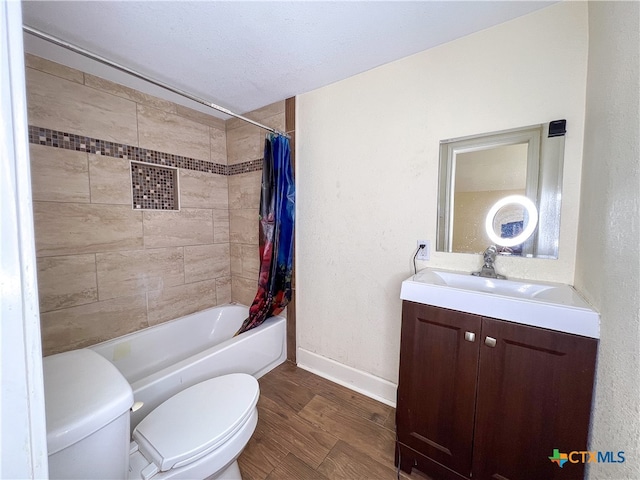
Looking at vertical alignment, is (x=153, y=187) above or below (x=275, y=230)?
above

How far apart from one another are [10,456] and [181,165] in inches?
81.9

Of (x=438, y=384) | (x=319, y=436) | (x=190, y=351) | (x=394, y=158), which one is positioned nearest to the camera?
(x=438, y=384)

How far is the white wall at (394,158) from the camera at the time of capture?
1.11 meters

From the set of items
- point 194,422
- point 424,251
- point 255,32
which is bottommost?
point 194,422

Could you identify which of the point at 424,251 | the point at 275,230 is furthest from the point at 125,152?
the point at 424,251

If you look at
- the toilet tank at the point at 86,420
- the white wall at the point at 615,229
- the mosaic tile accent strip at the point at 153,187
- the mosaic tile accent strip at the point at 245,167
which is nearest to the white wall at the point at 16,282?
the toilet tank at the point at 86,420

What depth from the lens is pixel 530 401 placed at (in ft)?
2.90

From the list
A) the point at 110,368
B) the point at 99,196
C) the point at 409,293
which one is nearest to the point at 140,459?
the point at 110,368

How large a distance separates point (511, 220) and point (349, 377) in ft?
4.83

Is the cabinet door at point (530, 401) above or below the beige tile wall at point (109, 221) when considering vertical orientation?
below

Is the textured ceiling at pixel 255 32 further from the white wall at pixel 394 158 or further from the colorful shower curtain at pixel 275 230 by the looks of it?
the colorful shower curtain at pixel 275 230

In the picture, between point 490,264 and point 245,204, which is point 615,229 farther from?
point 245,204

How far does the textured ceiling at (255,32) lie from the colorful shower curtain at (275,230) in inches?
21.2

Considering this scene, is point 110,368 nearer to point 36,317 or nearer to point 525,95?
point 36,317
